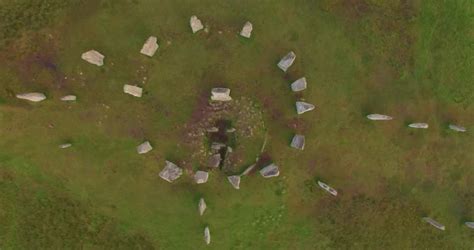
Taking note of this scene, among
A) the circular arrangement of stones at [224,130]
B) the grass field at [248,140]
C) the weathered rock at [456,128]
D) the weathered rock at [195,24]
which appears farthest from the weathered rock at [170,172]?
the weathered rock at [456,128]

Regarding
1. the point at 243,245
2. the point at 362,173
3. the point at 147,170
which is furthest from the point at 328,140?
the point at 147,170

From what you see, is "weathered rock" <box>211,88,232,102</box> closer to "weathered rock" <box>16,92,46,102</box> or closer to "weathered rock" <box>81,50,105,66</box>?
"weathered rock" <box>81,50,105,66</box>

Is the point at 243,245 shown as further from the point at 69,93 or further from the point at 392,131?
the point at 69,93

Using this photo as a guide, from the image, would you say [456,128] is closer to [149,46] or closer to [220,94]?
[220,94]

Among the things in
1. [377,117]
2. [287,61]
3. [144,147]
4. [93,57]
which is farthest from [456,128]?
[93,57]

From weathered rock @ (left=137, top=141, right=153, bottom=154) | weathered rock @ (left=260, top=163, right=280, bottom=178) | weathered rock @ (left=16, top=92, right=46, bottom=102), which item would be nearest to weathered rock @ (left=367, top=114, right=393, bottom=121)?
weathered rock @ (left=260, top=163, right=280, bottom=178)
